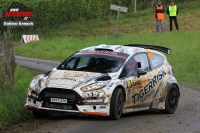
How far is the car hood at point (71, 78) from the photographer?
1109 cm

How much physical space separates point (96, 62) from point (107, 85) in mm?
1289

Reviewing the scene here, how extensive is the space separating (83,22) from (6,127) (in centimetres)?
3513

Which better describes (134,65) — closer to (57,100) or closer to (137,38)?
(57,100)

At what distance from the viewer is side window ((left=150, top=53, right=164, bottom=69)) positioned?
13320mm

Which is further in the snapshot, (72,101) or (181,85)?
(181,85)

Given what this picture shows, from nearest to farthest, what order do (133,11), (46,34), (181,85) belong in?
(181,85), (46,34), (133,11)

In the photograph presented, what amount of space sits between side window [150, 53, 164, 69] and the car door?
24 centimetres

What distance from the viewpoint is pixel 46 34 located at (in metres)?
43.7

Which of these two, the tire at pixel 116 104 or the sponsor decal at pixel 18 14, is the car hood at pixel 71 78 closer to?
the tire at pixel 116 104

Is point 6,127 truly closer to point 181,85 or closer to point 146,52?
point 146,52

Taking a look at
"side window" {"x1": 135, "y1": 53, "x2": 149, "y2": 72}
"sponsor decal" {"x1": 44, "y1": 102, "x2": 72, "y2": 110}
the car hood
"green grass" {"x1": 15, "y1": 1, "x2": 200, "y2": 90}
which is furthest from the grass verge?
"sponsor decal" {"x1": 44, "y1": 102, "x2": 72, "y2": 110}

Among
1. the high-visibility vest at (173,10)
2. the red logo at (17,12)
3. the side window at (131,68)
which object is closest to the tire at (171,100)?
the side window at (131,68)

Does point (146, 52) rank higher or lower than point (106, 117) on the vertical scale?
higher

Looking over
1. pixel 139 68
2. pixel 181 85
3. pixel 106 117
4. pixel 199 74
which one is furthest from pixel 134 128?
pixel 199 74
